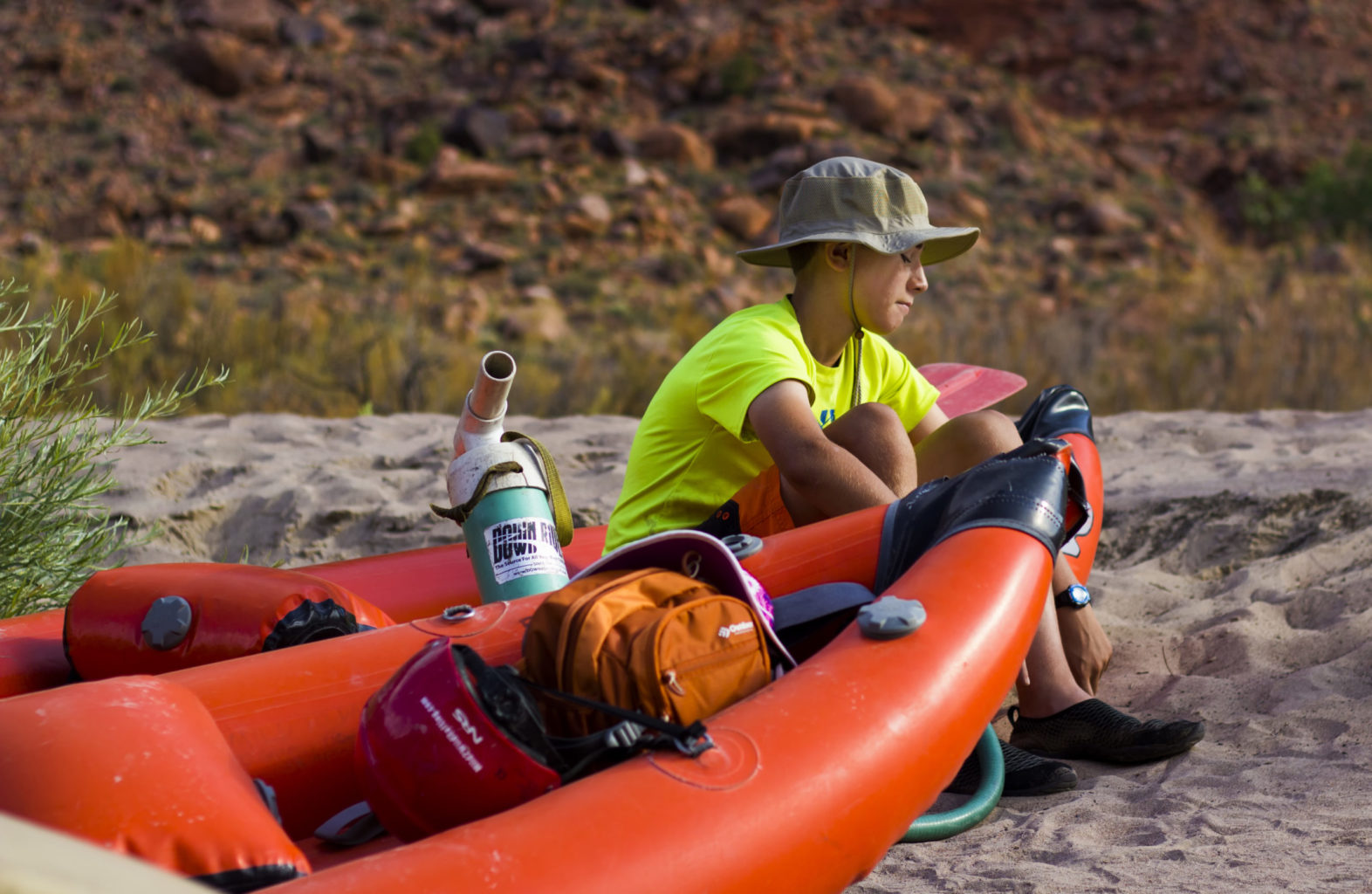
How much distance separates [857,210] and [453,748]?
1.74 m

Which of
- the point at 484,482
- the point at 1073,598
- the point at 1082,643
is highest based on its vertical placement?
the point at 484,482

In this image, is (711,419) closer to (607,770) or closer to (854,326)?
(854,326)

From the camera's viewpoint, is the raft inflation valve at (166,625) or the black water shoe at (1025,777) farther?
the black water shoe at (1025,777)

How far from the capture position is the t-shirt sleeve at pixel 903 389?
326 cm

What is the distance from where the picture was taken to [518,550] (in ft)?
8.74

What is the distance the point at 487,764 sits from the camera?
1619 mm

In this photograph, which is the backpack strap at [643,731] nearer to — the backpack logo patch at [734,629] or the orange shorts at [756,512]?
the backpack logo patch at [734,629]

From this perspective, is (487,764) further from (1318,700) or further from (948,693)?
(1318,700)

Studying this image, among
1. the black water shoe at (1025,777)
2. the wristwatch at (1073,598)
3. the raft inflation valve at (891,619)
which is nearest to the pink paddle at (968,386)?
the wristwatch at (1073,598)

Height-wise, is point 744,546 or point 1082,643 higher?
point 744,546

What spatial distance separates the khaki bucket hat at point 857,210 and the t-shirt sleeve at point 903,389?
15.2 inches

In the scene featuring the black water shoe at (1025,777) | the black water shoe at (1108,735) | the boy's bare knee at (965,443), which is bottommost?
the black water shoe at (1025,777)

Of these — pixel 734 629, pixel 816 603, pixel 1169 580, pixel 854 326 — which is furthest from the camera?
pixel 1169 580

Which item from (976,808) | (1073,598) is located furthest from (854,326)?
(976,808)
